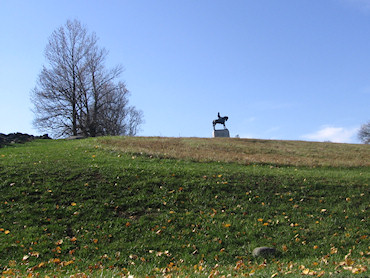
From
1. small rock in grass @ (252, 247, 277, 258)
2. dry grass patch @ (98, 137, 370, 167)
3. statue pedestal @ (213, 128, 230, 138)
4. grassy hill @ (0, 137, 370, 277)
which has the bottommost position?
small rock in grass @ (252, 247, 277, 258)

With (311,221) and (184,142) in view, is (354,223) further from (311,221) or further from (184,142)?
(184,142)

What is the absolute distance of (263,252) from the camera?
844 cm

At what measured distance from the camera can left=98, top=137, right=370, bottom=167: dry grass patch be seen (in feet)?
63.7

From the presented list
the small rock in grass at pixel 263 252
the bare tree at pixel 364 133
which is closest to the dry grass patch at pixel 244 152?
the small rock in grass at pixel 263 252

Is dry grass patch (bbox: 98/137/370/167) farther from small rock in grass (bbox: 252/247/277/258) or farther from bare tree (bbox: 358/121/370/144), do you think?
bare tree (bbox: 358/121/370/144)

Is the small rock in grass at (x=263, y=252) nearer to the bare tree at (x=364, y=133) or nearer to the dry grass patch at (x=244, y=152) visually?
the dry grass patch at (x=244, y=152)

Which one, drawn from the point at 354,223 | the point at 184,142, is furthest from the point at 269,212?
the point at 184,142

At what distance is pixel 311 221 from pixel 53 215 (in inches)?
300

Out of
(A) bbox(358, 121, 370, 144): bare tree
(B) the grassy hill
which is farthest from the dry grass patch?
(A) bbox(358, 121, 370, 144): bare tree

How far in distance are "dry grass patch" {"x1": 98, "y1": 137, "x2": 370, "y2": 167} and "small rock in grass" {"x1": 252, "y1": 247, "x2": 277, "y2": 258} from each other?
9855 mm

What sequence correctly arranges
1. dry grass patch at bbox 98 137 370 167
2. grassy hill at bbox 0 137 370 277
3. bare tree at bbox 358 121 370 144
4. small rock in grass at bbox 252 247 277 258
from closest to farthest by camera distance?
grassy hill at bbox 0 137 370 277 → small rock in grass at bbox 252 247 277 258 → dry grass patch at bbox 98 137 370 167 → bare tree at bbox 358 121 370 144

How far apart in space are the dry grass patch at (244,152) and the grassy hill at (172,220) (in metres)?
3.64

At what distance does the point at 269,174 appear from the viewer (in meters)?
14.7

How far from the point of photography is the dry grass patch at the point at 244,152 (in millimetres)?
19422
